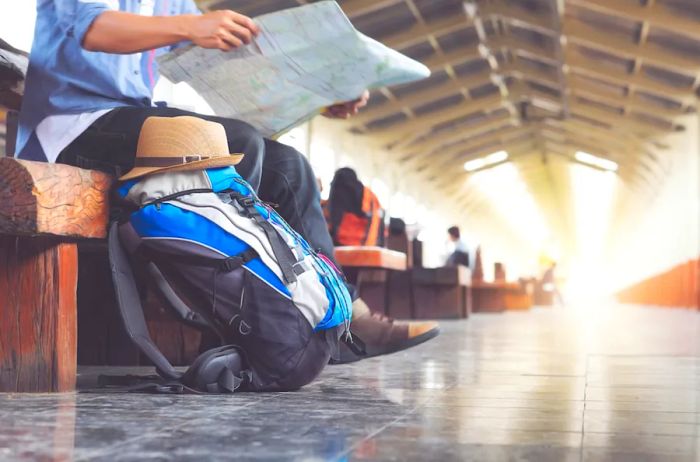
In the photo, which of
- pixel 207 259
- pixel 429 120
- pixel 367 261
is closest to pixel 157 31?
pixel 207 259

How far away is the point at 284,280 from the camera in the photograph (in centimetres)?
199

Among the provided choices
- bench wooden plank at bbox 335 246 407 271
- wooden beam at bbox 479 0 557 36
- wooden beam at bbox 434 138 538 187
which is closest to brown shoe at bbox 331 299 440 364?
bench wooden plank at bbox 335 246 407 271

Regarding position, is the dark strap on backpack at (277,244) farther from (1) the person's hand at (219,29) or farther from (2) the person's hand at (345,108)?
(2) the person's hand at (345,108)

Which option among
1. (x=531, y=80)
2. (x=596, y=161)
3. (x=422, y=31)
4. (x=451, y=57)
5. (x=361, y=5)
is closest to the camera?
(x=361, y=5)

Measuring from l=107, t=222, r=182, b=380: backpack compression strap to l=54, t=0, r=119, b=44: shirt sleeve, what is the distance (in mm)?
392

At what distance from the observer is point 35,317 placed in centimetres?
200

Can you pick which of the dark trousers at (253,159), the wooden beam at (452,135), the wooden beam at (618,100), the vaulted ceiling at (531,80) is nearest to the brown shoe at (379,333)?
the dark trousers at (253,159)

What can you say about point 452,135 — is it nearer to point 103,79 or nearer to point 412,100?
point 412,100

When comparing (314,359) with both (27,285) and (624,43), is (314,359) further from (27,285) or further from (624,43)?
(624,43)

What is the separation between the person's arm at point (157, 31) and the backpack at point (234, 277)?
261 mm

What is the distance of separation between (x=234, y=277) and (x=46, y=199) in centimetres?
39

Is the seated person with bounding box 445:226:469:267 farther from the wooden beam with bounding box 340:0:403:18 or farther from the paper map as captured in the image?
the paper map

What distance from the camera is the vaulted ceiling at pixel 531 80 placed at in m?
12.0

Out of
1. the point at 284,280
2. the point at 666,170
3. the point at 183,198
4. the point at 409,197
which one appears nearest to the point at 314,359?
the point at 284,280
